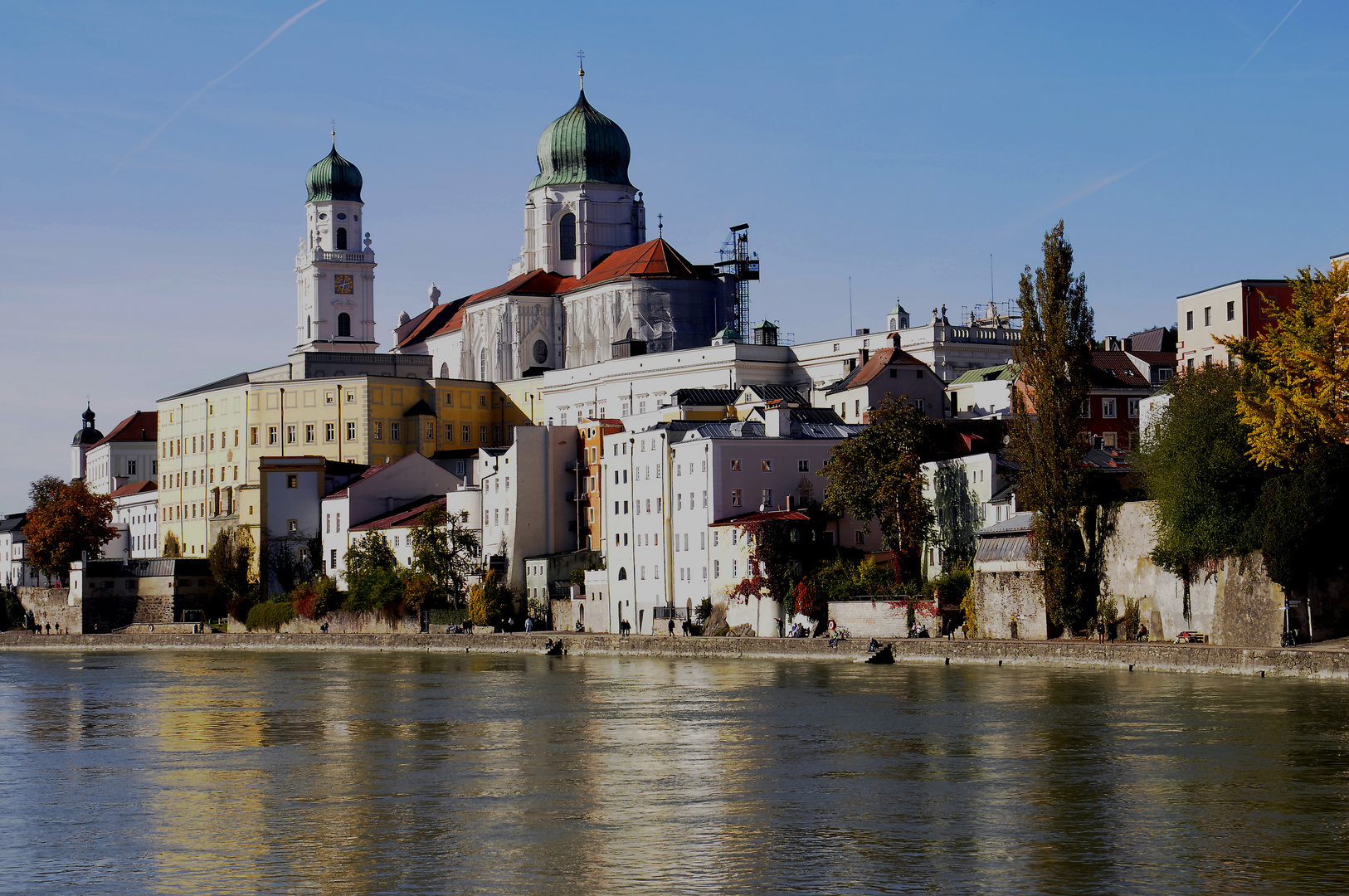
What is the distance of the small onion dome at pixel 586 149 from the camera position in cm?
11762

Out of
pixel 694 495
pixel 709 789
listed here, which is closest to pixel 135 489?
pixel 694 495

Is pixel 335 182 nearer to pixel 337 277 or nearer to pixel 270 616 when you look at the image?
pixel 337 277

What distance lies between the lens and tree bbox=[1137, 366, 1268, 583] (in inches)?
1938

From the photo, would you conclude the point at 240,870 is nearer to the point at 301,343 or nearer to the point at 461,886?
the point at 461,886

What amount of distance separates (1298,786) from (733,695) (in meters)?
20.6

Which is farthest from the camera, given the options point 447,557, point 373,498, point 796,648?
point 373,498

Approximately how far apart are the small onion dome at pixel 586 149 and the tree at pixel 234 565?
33.1 metres

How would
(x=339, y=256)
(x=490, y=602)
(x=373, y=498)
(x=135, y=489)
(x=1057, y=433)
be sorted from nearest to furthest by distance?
(x=1057, y=433), (x=490, y=602), (x=373, y=498), (x=135, y=489), (x=339, y=256)

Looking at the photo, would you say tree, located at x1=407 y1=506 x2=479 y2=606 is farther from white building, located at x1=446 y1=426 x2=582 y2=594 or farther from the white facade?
the white facade

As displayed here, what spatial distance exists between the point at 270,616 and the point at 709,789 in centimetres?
6454

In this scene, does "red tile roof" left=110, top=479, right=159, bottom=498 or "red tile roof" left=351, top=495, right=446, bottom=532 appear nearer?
"red tile roof" left=351, top=495, right=446, bottom=532

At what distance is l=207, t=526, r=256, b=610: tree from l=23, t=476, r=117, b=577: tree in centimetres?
872

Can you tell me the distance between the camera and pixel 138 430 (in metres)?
148

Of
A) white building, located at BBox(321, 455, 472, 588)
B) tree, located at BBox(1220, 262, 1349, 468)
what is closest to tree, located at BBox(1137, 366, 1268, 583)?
tree, located at BBox(1220, 262, 1349, 468)
